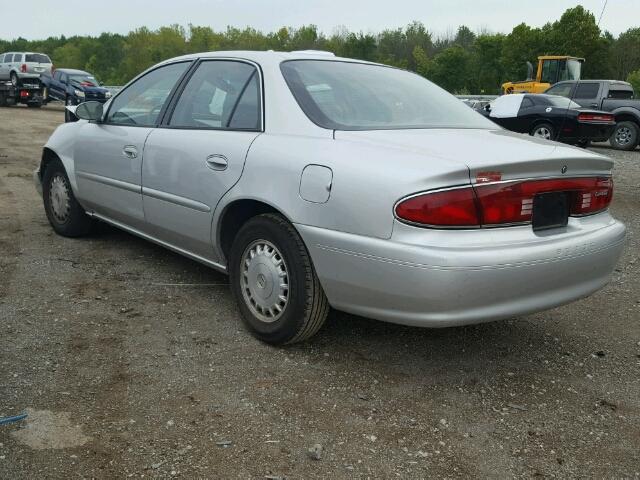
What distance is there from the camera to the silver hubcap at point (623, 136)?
16.5 metres

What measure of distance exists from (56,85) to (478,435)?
2763 centimetres

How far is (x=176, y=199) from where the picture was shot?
388 centimetres

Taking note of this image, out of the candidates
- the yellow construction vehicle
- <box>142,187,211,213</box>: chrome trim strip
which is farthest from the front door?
the yellow construction vehicle

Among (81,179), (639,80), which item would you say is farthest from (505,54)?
(81,179)

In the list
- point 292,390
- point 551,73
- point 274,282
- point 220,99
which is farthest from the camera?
point 551,73

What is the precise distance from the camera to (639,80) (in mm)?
42719

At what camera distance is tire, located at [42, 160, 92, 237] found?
525 cm

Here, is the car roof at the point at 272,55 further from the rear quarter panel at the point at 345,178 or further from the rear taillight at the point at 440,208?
the rear taillight at the point at 440,208

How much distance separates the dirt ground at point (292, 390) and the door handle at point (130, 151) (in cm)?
87

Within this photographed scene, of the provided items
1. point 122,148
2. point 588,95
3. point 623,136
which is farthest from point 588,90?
point 122,148

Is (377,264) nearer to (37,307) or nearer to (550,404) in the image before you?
(550,404)

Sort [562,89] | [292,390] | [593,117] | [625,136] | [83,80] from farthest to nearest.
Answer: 1. [83,80]
2. [562,89]
3. [625,136]
4. [593,117]
5. [292,390]

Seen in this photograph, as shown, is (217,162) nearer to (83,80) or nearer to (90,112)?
(90,112)

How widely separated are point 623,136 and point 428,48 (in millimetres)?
77842
